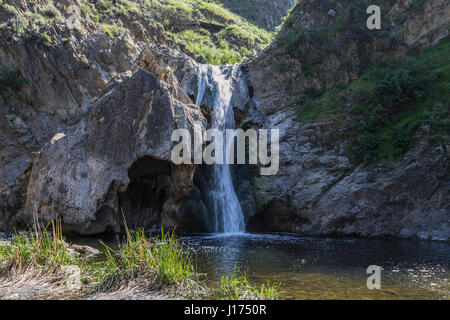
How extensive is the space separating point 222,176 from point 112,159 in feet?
20.4

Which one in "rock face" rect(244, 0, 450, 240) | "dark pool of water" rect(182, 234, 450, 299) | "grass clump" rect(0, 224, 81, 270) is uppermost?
"rock face" rect(244, 0, 450, 240)

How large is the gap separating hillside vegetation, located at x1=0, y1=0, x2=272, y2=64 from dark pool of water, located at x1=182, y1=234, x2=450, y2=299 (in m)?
19.6

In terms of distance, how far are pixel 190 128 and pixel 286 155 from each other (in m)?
5.76

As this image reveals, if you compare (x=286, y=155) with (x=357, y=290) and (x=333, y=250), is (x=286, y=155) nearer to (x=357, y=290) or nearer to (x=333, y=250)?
(x=333, y=250)

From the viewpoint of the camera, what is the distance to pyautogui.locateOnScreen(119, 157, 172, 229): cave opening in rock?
1845cm

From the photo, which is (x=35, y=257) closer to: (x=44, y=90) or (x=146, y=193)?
(x=146, y=193)

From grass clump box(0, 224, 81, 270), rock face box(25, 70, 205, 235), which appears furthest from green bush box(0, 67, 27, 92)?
grass clump box(0, 224, 81, 270)

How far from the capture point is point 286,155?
65.1 feet

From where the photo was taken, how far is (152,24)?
38.8 meters

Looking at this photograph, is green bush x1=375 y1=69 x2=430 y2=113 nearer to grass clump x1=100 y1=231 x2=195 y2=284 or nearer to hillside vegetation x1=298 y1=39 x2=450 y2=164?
hillside vegetation x1=298 y1=39 x2=450 y2=164

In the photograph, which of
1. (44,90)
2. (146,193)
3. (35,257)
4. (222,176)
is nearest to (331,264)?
(35,257)

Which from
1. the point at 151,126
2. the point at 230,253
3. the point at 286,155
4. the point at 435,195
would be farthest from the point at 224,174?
the point at 435,195
